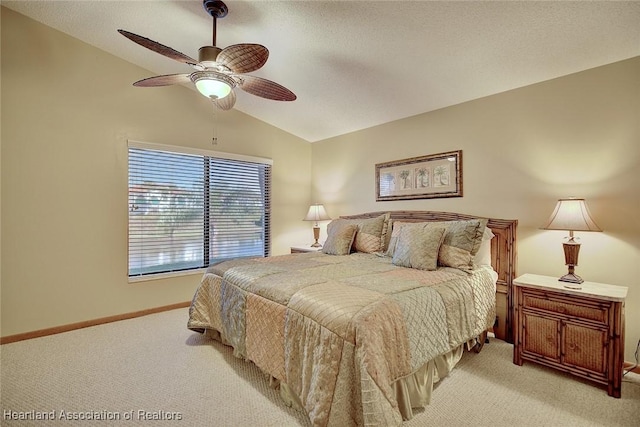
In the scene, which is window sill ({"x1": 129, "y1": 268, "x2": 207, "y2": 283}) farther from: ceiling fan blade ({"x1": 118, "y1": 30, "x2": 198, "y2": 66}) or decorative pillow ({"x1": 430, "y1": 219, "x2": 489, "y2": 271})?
decorative pillow ({"x1": 430, "y1": 219, "x2": 489, "y2": 271})

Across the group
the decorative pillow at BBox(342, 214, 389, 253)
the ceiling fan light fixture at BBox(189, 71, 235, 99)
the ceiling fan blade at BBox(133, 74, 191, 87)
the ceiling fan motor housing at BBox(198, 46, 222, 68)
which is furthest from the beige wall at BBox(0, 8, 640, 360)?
the ceiling fan motor housing at BBox(198, 46, 222, 68)

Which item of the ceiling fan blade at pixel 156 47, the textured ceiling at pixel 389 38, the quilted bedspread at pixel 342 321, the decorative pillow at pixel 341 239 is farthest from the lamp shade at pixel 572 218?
the ceiling fan blade at pixel 156 47

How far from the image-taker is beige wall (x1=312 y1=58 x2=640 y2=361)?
2262 millimetres

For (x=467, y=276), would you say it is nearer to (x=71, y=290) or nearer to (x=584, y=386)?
(x=584, y=386)

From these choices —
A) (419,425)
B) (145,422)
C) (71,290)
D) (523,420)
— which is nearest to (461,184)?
(523,420)

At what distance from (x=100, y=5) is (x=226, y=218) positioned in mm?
2506

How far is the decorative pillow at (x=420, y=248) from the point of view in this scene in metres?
2.52

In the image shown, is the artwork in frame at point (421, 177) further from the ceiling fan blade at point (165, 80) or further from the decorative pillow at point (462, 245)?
the ceiling fan blade at point (165, 80)

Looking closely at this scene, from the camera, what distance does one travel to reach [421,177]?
11.6 ft

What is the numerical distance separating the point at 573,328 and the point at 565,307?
0.46ft

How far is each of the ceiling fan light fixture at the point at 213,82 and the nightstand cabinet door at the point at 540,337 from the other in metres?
2.81

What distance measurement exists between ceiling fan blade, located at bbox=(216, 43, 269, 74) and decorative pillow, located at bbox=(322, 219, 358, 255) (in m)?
2.00

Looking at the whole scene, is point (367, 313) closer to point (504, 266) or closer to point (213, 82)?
point (213, 82)

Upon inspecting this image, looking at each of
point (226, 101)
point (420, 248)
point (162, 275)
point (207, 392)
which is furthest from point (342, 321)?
point (162, 275)
